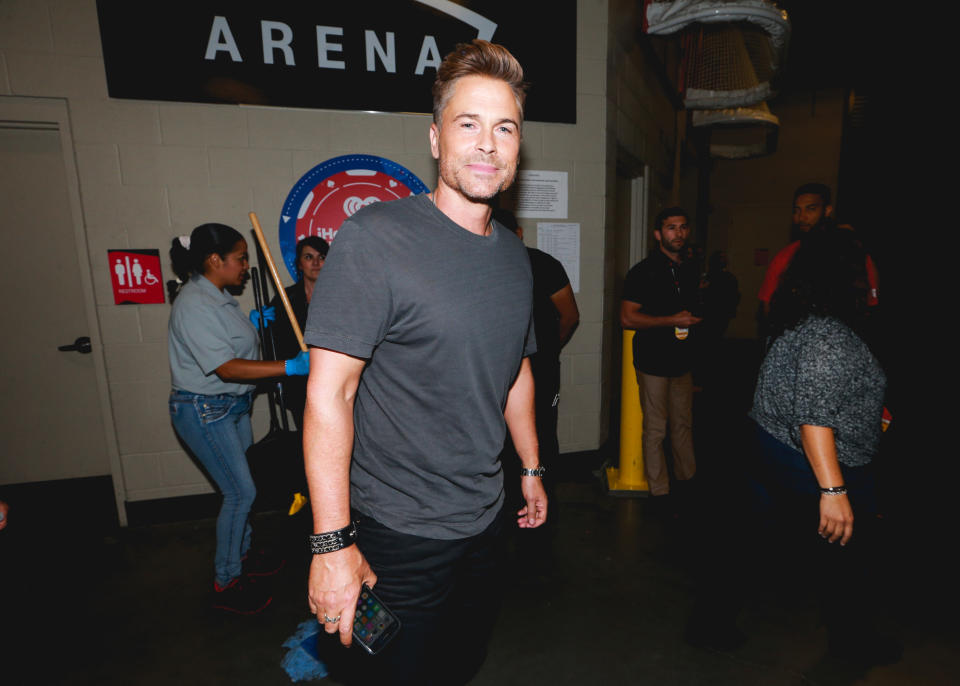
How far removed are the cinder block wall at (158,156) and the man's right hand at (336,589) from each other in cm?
258

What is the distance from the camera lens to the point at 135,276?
10.1 feet

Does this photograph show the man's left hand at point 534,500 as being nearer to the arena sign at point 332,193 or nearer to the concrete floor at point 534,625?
the concrete floor at point 534,625

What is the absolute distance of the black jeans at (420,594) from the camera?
123 cm

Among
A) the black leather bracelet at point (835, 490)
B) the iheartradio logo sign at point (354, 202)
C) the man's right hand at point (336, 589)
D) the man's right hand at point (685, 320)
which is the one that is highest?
the iheartradio logo sign at point (354, 202)

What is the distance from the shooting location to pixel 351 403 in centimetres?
113

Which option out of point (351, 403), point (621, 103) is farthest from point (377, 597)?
point (621, 103)

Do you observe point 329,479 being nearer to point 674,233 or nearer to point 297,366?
point 297,366

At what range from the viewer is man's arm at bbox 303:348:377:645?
1.06 m

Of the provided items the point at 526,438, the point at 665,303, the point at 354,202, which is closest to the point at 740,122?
the point at 665,303

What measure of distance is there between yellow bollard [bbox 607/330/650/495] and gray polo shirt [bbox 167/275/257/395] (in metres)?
2.49

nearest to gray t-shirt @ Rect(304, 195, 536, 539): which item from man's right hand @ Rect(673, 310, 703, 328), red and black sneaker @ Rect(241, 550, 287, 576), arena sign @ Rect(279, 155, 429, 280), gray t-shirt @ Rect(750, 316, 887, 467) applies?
gray t-shirt @ Rect(750, 316, 887, 467)

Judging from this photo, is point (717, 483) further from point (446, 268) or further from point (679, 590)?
point (446, 268)

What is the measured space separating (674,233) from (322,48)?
2.58 meters

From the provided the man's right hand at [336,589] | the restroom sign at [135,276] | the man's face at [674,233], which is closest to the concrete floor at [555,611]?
the man's right hand at [336,589]
